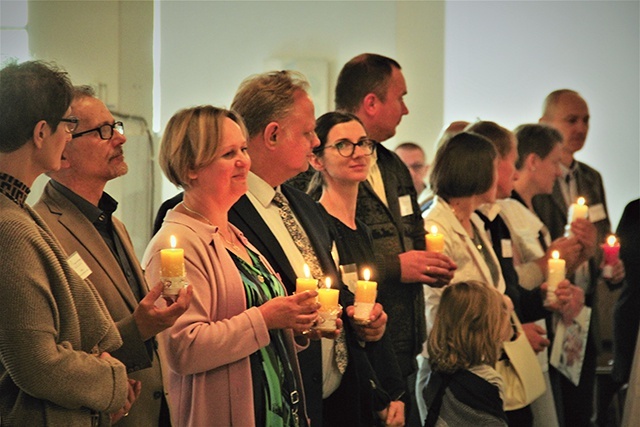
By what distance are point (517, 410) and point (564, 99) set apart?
8.46 ft

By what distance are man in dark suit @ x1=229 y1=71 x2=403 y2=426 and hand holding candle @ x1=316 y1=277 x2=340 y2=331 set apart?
8.9 inches

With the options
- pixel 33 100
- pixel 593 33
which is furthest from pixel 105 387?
pixel 593 33

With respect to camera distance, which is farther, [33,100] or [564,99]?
[564,99]

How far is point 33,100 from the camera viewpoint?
6.76 feet

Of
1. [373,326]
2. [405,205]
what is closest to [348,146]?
[405,205]

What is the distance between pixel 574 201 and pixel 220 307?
→ 11.7 ft

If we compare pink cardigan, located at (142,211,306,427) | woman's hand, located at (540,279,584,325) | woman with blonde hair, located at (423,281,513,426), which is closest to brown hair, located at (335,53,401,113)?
woman with blonde hair, located at (423,281,513,426)

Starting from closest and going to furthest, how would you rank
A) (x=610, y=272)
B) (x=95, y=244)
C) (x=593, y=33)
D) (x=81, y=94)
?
(x=95, y=244) → (x=81, y=94) → (x=610, y=272) → (x=593, y=33)

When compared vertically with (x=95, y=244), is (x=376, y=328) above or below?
below

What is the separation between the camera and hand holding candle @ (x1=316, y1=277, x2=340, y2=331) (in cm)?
264

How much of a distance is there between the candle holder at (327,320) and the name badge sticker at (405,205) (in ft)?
4.17

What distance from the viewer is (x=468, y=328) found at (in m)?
3.59

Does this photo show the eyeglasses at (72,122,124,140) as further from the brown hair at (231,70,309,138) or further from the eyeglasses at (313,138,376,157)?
the eyeglasses at (313,138,376,157)

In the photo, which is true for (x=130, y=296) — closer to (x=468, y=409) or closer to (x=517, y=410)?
(x=468, y=409)
